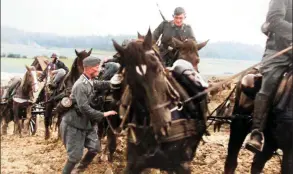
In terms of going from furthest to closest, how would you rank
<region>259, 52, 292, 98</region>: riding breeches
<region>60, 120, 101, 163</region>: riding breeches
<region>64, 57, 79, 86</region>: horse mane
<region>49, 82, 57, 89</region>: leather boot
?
<region>49, 82, 57, 89</region>: leather boot, <region>64, 57, 79, 86</region>: horse mane, <region>60, 120, 101, 163</region>: riding breeches, <region>259, 52, 292, 98</region>: riding breeches

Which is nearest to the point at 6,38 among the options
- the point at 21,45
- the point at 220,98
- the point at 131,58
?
the point at 21,45

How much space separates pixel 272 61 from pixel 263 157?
0.96m

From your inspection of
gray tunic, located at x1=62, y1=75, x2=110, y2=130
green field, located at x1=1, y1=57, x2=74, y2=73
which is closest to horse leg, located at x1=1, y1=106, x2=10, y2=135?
green field, located at x1=1, y1=57, x2=74, y2=73

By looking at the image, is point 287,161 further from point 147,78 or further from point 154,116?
point 147,78

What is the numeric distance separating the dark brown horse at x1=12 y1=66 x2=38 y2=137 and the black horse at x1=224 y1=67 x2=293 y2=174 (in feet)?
13.0

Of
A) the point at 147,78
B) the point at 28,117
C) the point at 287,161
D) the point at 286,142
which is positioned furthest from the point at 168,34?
the point at 28,117

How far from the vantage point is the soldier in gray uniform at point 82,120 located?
3.88m

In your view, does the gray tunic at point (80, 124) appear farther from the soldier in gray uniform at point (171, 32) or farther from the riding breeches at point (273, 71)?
the riding breeches at point (273, 71)

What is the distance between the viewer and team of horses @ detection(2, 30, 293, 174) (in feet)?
10.1

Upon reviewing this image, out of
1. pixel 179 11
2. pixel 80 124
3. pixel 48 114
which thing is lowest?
pixel 48 114

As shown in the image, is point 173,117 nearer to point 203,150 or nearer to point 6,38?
point 6,38

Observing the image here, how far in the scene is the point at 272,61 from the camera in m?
3.49

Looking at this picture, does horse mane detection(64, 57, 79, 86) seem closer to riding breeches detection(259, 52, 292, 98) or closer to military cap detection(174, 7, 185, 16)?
military cap detection(174, 7, 185, 16)

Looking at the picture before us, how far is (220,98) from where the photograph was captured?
4.91m
